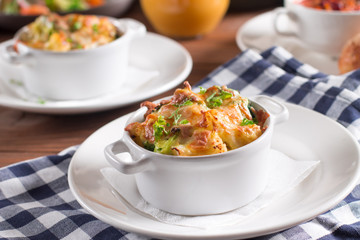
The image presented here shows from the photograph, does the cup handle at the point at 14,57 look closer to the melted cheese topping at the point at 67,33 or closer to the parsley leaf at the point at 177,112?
the melted cheese topping at the point at 67,33

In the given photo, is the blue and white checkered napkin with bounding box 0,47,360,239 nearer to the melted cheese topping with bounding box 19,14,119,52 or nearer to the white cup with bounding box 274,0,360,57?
the white cup with bounding box 274,0,360,57

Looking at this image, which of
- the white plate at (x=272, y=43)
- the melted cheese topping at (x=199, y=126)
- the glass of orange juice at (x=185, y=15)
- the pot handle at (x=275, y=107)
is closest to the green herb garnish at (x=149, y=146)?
the melted cheese topping at (x=199, y=126)

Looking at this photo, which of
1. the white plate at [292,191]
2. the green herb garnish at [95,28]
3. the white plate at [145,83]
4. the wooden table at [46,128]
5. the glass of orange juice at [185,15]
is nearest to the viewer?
the white plate at [292,191]

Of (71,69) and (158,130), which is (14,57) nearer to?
(71,69)

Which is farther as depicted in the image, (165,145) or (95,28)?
(95,28)

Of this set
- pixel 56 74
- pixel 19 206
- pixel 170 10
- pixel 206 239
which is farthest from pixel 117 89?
pixel 206 239

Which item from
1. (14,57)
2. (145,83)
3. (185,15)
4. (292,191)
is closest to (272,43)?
(185,15)
